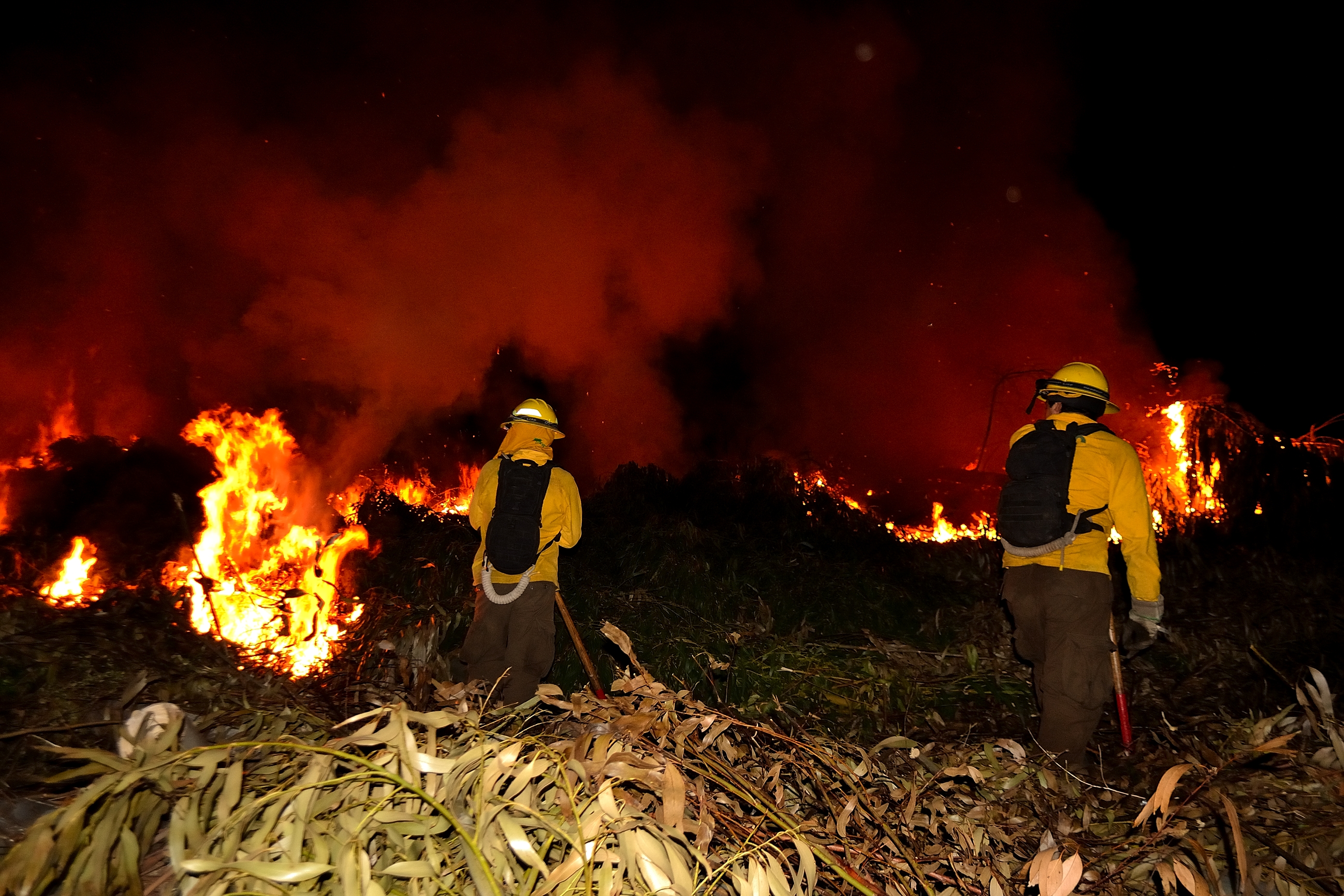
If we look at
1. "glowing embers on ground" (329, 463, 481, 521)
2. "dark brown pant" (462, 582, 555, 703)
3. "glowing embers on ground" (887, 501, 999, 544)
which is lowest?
"dark brown pant" (462, 582, 555, 703)

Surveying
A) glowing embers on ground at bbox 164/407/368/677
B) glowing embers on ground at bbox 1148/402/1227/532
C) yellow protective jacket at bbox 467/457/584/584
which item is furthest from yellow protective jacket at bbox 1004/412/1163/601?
glowing embers on ground at bbox 164/407/368/677

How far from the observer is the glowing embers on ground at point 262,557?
5598mm

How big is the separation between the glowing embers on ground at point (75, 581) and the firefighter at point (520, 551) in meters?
2.89

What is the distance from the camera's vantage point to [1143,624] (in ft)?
12.8

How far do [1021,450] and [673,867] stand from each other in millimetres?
3428

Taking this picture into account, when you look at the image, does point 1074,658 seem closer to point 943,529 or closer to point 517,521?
point 517,521

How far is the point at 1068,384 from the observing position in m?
4.05

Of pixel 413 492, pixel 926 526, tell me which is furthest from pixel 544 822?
pixel 926 526

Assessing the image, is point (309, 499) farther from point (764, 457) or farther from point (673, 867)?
point (673, 867)

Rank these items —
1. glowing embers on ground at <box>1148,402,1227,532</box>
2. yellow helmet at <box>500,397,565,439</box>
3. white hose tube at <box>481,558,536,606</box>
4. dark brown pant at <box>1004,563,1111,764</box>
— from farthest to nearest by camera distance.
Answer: glowing embers on ground at <box>1148,402,1227,532</box> < yellow helmet at <box>500,397,565,439</box> < white hose tube at <box>481,558,536,606</box> < dark brown pant at <box>1004,563,1111,764</box>

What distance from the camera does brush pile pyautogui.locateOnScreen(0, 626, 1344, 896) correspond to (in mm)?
1199

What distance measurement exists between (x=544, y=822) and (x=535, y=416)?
3.95 meters

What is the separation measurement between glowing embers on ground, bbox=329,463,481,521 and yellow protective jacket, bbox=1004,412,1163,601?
20.1 ft

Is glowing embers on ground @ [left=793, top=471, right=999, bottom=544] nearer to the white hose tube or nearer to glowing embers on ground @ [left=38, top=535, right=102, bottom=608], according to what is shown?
the white hose tube
